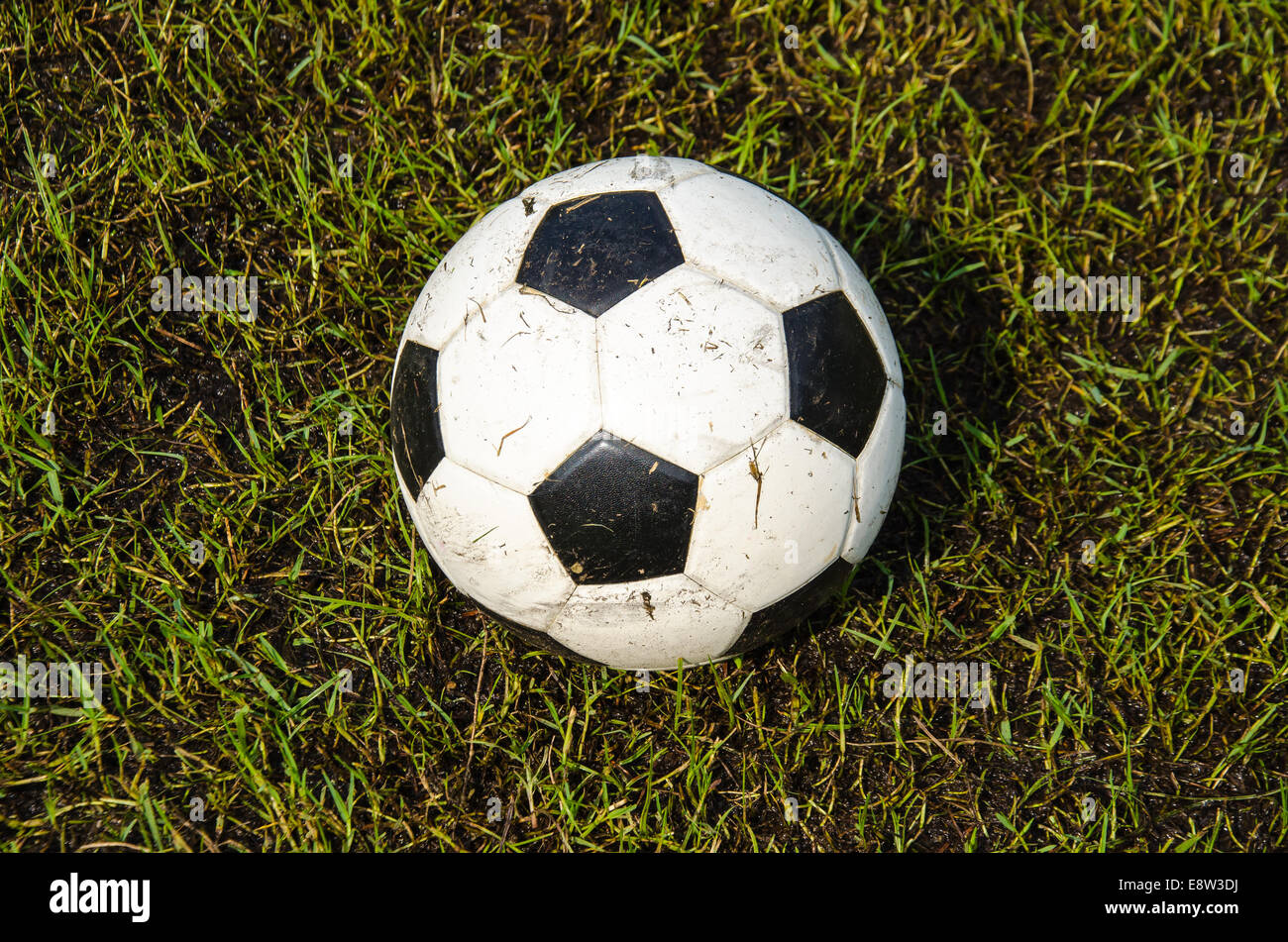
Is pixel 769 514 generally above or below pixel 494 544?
above

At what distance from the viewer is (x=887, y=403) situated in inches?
90.3

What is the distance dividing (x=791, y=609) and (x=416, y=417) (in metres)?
1.07

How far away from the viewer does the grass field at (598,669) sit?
8.68 ft

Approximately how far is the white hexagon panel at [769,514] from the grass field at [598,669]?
1.91ft

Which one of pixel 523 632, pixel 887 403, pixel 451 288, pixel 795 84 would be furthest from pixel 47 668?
pixel 795 84

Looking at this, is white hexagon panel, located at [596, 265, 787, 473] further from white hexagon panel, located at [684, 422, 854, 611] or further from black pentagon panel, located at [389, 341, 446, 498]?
black pentagon panel, located at [389, 341, 446, 498]

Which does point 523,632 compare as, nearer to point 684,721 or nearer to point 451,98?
point 684,721

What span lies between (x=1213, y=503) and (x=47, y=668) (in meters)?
3.70

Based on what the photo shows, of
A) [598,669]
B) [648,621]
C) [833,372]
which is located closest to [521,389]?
[648,621]

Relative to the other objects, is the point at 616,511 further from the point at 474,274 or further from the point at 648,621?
the point at 474,274

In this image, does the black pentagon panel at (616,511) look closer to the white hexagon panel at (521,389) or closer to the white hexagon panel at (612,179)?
the white hexagon panel at (521,389)

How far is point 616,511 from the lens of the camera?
205cm
